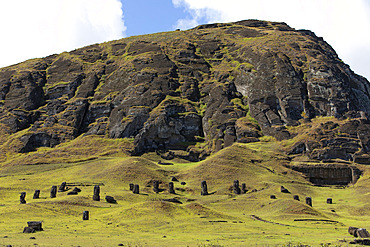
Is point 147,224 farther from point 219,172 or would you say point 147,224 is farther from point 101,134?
point 101,134

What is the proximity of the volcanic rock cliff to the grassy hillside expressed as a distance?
34.8 feet

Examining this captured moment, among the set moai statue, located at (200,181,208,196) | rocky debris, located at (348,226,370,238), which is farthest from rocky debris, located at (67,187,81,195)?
rocky debris, located at (348,226,370,238)

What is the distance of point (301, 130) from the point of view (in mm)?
130375

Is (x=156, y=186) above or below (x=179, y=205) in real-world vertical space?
above

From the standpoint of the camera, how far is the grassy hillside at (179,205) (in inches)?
1675

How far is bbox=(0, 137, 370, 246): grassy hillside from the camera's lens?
42.5 metres

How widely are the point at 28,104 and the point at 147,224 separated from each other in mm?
138927

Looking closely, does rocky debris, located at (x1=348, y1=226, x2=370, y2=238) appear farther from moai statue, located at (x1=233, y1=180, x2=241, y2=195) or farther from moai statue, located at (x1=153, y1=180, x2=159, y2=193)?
moai statue, located at (x1=153, y1=180, x2=159, y2=193)

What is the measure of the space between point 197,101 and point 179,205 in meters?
108

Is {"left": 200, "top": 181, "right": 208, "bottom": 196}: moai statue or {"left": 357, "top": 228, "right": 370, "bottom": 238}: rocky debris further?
{"left": 200, "top": 181, "right": 208, "bottom": 196}: moai statue

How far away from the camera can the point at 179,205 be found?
6291cm

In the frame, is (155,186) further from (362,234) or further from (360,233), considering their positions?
(362,234)

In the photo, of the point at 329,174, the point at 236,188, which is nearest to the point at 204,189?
the point at 236,188

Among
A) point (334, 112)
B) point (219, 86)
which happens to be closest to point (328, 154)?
point (334, 112)
